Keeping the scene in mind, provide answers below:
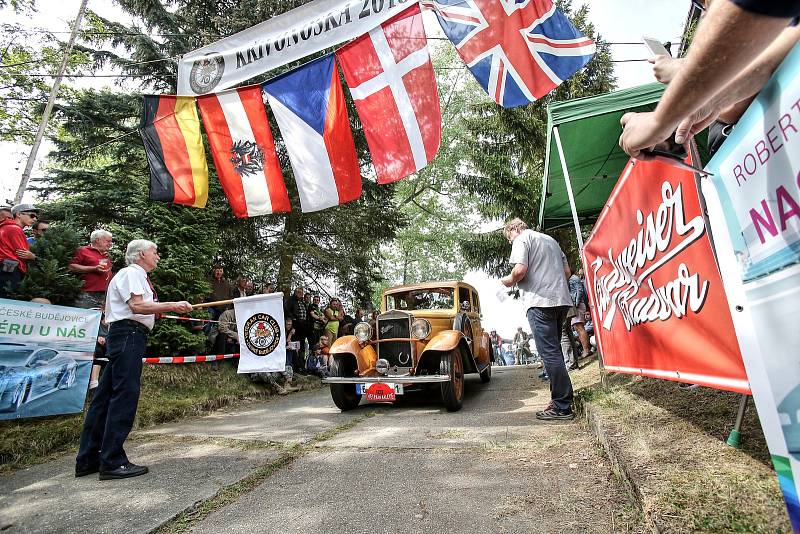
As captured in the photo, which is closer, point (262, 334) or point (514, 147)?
point (262, 334)

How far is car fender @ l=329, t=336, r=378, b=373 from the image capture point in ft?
18.0

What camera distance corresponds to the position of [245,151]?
5.46m

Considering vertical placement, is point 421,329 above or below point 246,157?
below

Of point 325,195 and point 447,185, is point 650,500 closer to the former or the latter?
point 325,195

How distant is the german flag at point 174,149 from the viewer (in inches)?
211

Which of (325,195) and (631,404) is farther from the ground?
(325,195)

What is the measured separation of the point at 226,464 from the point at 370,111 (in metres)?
3.93

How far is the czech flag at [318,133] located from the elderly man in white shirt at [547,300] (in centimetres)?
217

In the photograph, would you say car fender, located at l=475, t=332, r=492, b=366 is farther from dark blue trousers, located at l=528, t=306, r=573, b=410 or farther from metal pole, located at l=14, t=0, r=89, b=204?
metal pole, located at l=14, t=0, r=89, b=204

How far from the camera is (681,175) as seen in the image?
1.79 metres

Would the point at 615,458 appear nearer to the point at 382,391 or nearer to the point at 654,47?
the point at 654,47

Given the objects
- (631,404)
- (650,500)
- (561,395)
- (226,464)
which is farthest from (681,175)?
(226,464)

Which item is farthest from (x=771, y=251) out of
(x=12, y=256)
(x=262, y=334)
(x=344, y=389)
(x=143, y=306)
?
(x=12, y=256)

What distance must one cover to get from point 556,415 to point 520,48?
376 centimetres
